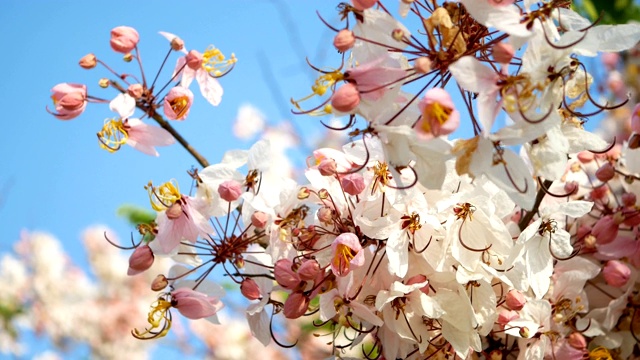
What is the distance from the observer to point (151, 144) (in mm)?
838

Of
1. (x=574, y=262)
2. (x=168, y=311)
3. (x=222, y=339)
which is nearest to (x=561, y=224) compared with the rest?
(x=574, y=262)

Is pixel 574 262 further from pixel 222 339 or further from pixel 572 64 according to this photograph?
pixel 222 339

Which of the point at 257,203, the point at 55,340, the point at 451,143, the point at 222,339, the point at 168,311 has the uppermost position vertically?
the point at 451,143

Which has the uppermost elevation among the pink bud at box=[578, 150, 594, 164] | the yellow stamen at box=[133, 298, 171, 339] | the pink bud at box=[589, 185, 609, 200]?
the pink bud at box=[578, 150, 594, 164]

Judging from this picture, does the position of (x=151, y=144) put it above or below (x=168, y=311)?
above

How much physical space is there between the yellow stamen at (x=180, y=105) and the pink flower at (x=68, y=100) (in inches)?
4.1

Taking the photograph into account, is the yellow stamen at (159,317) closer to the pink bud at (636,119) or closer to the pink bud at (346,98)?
the pink bud at (346,98)

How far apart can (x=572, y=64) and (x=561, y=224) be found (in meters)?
0.21

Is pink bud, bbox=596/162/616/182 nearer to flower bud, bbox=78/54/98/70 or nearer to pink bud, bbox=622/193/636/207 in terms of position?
pink bud, bbox=622/193/636/207

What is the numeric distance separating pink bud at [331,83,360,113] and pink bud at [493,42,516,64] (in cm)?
11

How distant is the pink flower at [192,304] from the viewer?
30.6 inches

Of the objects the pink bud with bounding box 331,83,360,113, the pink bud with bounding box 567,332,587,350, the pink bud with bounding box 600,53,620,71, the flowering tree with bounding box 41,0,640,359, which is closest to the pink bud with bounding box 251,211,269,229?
the flowering tree with bounding box 41,0,640,359

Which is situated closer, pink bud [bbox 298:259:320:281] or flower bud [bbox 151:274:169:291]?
pink bud [bbox 298:259:320:281]

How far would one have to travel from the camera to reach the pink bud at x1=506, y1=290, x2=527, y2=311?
707 mm
